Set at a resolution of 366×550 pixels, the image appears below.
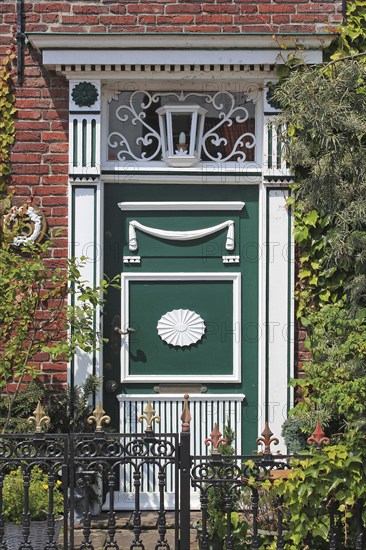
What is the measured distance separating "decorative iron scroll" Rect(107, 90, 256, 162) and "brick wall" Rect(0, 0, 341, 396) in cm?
45

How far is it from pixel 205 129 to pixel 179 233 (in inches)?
33.8

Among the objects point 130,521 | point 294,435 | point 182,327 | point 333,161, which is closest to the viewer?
point 130,521

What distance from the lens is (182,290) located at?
7.78m

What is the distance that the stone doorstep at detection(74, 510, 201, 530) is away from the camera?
713 centimetres

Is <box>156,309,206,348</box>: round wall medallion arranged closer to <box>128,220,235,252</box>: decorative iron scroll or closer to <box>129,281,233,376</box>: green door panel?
<box>129,281,233,376</box>: green door panel

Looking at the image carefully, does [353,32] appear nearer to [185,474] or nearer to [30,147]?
[30,147]

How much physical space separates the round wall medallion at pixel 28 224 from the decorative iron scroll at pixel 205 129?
737 millimetres

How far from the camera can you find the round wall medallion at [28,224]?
301 inches

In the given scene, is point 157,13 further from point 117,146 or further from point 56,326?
point 56,326

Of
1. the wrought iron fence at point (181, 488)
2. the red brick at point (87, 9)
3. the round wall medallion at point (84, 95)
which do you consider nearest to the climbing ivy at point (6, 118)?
the round wall medallion at point (84, 95)

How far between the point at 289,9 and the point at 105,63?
1508 millimetres

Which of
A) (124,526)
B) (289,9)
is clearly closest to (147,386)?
(124,526)

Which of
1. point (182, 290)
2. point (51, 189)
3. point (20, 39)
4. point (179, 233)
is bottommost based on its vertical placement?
point (182, 290)

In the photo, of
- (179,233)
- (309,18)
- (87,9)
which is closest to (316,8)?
(309,18)
